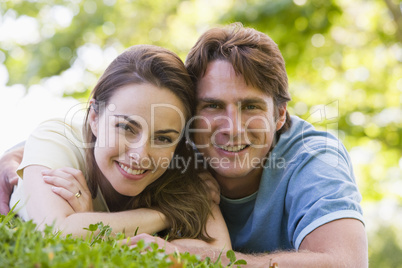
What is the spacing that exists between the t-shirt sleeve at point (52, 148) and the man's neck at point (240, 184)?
1173 millimetres

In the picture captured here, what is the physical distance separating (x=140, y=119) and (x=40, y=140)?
2.83 feet

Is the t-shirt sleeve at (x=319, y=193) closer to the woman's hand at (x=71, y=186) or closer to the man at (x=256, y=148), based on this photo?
the man at (x=256, y=148)

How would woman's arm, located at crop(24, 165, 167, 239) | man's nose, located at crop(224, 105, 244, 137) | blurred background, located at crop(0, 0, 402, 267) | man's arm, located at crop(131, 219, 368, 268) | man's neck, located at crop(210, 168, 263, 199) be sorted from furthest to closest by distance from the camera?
1. blurred background, located at crop(0, 0, 402, 267)
2. man's neck, located at crop(210, 168, 263, 199)
3. man's nose, located at crop(224, 105, 244, 137)
4. woman's arm, located at crop(24, 165, 167, 239)
5. man's arm, located at crop(131, 219, 368, 268)

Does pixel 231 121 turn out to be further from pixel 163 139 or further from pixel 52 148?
pixel 52 148

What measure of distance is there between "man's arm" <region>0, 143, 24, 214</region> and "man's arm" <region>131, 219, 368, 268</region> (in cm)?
173

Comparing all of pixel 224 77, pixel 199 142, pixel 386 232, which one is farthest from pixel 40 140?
pixel 386 232

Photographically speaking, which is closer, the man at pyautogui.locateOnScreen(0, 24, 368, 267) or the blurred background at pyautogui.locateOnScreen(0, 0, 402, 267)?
the man at pyautogui.locateOnScreen(0, 24, 368, 267)

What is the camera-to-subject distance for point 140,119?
3.12 metres

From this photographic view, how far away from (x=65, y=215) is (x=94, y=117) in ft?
2.73

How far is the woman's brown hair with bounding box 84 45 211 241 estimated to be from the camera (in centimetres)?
326

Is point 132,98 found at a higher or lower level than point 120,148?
higher

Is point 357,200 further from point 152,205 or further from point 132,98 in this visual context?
point 132,98

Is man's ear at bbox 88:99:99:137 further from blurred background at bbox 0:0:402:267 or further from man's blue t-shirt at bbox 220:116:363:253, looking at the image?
blurred background at bbox 0:0:402:267

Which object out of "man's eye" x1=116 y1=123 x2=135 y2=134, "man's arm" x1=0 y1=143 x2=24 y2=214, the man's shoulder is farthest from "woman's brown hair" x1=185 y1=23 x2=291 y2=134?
"man's arm" x1=0 y1=143 x2=24 y2=214
